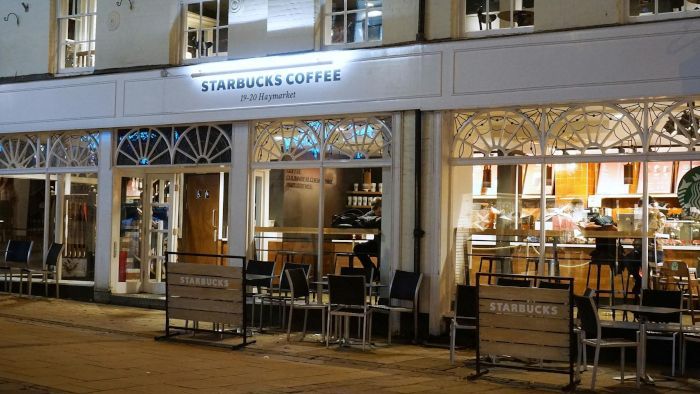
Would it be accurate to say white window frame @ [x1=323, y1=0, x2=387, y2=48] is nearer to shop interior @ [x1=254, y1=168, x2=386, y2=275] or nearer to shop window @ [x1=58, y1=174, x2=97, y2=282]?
shop interior @ [x1=254, y1=168, x2=386, y2=275]

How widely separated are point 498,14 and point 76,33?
8537 millimetres

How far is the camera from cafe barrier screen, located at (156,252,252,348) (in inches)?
426

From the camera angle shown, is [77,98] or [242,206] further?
[77,98]

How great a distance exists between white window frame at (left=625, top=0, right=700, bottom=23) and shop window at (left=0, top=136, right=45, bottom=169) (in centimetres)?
1109

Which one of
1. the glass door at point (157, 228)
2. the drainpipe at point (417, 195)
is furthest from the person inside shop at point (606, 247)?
the glass door at point (157, 228)

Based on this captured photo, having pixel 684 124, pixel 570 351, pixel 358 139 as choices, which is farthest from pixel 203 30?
pixel 570 351

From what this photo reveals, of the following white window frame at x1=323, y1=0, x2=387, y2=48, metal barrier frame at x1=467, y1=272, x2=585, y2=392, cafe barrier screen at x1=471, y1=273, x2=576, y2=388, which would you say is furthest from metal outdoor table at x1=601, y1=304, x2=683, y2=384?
white window frame at x1=323, y1=0, x2=387, y2=48

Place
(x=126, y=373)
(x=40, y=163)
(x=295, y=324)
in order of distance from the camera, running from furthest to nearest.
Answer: (x=40, y=163)
(x=295, y=324)
(x=126, y=373)

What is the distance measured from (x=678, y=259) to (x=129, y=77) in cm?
946

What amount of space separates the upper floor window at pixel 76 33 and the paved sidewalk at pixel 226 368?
19.4ft

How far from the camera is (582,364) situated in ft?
32.1

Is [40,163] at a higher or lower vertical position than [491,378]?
higher

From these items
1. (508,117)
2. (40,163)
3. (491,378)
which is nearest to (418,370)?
(491,378)

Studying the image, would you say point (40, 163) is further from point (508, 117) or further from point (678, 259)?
point (678, 259)
